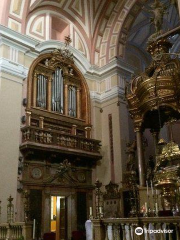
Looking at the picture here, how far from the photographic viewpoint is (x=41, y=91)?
11.2 m

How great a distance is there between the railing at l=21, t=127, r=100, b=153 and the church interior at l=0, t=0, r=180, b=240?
1.4 inches

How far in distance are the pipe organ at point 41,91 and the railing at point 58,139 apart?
1.27m

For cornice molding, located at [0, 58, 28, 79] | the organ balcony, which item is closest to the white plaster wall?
cornice molding, located at [0, 58, 28, 79]

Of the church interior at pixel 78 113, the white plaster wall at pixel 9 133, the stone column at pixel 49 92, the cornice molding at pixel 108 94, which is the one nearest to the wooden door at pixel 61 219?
the church interior at pixel 78 113

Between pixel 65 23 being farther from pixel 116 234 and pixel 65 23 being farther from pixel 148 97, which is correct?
pixel 116 234

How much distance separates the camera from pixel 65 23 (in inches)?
513

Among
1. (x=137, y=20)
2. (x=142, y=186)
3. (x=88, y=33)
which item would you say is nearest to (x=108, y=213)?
(x=142, y=186)

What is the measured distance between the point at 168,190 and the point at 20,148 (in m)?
5.14

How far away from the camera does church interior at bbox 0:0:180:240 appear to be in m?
9.45

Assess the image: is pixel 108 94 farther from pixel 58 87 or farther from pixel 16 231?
pixel 16 231

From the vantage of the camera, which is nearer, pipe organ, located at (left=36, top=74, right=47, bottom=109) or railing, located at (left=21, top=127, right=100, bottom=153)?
railing, located at (left=21, top=127, right=100, bottom=153)

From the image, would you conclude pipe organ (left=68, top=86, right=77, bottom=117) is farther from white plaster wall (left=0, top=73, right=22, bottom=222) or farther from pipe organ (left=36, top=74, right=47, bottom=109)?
white plaster wall (left=0, top=73, right=22, bottom=222)

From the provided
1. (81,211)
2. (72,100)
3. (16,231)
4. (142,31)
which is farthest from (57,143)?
(142,31)

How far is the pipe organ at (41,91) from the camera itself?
36.3 ft
